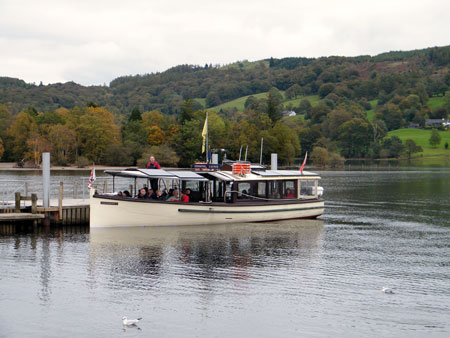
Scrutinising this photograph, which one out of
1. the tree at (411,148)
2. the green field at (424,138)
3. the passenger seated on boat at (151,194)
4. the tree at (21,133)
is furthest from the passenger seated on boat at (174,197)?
the green field at (424,138)

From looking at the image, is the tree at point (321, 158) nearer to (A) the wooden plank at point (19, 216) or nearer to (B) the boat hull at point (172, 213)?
(B) the boat hull at point (172, 213)

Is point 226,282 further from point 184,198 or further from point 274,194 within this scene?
point 274,194

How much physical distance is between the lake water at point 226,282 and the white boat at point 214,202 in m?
0.92

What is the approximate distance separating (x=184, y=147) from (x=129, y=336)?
111 metres

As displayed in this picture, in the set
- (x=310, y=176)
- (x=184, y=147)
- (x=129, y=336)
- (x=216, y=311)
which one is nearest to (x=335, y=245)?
(x=310, y=176)

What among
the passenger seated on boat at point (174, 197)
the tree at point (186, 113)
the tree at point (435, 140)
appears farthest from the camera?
the tree at point (435, 140)

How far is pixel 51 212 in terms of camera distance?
32.9m

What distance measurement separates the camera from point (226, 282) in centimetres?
2053

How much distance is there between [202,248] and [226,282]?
252 inches

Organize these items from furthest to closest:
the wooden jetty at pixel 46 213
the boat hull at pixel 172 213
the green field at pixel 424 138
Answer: the green field at pixel 424 138
the boat hull at pixel 172 213
the wooden jetty at pixel 46 213

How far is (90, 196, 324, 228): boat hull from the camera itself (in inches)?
1225

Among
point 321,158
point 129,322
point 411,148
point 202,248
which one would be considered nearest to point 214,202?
point 202,248

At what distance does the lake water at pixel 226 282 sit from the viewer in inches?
635

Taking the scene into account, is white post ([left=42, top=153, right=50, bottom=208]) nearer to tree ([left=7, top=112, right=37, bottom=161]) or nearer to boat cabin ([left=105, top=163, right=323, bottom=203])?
Result: boat cabin ([left=105, top=163, right=323, bottom=203])
